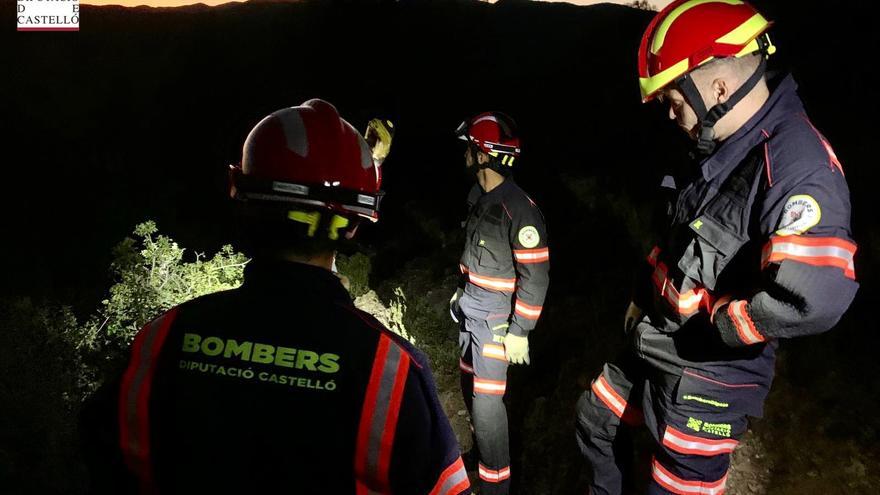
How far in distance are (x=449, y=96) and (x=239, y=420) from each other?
20.6 m

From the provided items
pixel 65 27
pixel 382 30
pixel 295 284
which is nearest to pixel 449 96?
pixel 382 30

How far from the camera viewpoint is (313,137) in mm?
1561

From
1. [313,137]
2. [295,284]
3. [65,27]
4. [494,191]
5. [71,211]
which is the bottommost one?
[71,211]

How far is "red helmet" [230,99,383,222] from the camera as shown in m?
1.48

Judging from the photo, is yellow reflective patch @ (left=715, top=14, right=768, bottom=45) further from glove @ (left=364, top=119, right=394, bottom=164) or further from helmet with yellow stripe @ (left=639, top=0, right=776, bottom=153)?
glove @ (left=364, top=119, right=394, bottom=164)

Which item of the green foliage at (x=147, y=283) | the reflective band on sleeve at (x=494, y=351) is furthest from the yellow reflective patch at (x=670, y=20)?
the green foliage at (x=147, y=283)

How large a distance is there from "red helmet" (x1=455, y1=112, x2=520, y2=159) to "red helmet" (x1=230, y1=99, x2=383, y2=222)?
2.45 m

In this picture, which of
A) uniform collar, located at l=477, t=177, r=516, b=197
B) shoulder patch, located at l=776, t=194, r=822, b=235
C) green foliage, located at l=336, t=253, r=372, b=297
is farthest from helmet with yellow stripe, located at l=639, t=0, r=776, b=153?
green foliage, located at l=336, t=253, r=372, b=297

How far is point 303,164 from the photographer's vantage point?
152 cm

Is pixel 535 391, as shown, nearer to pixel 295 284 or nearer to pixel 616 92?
pixel 295 284

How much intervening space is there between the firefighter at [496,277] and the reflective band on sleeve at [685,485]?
1527mm

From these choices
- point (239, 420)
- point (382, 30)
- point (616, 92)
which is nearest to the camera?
point (239, 420)

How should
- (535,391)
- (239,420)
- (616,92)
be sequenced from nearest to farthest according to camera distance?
(239,420), (535,391), (616,92)

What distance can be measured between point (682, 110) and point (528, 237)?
5.21 ft
